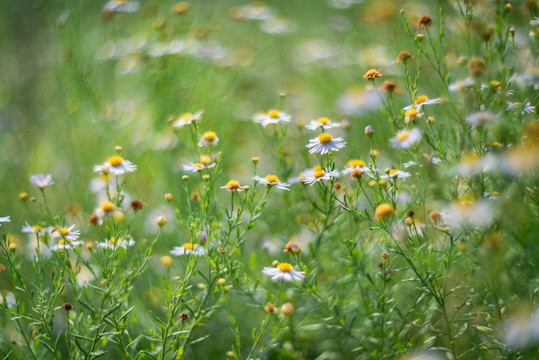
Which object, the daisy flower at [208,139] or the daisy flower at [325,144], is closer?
the daisy flower at [325,144]

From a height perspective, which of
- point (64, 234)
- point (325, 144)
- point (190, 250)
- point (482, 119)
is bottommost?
point (190, 250)

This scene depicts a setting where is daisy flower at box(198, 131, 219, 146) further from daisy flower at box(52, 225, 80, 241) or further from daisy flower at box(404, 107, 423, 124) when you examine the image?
daisy flower at box(404, 107, 423, 124)

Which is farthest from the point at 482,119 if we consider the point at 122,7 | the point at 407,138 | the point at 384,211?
the point at 122,7

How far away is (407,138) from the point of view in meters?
1.50

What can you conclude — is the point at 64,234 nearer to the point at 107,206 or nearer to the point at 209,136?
the point at 107,206

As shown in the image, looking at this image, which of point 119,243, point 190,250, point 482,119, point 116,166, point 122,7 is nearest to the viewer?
point 482,119

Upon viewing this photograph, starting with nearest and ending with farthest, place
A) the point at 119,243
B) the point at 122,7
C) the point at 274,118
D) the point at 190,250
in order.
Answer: the point at 119,243, the point at 190,250, the point at 274,118, the point at 122,7

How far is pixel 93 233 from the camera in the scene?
2537 millimetres

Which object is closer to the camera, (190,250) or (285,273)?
(285,273)

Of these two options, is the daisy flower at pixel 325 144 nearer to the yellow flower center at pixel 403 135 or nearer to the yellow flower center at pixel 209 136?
the yellow flower center at pixel 403 135

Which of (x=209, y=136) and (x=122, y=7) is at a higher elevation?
(x=122, y=7)

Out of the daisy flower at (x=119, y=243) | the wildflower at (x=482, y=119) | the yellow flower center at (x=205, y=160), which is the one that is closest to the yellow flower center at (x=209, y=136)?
the yellow flower center at (x=205, y=160)

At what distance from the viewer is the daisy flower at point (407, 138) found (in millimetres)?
1460

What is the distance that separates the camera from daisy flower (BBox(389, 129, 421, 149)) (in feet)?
4.79
